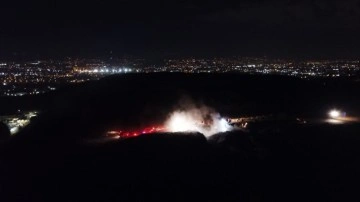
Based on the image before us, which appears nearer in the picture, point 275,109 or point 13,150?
point 13,150

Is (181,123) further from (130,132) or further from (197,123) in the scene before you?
(130,132)

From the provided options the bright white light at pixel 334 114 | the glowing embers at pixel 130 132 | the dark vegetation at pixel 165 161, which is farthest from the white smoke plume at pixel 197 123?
the bright white light at pixel 334 114

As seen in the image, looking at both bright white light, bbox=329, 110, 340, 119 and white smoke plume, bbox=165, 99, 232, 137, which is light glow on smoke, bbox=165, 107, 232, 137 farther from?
bright white light, bbox=329, 110, 340, 119

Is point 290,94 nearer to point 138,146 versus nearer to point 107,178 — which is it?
point 138,146

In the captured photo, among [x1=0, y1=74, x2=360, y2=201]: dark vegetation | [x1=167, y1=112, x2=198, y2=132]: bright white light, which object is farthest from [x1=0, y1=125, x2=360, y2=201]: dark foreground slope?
[x1=167, y1=112, x2=198, y2=132]: bright white light

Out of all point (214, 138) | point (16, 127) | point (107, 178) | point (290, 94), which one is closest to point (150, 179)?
point (107, 178)

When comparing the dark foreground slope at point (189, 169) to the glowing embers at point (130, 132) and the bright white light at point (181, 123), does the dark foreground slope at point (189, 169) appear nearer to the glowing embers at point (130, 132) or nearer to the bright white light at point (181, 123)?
the glowing embers at point (130, 132)

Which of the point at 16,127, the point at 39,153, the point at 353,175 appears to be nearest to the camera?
the point at 353,175
